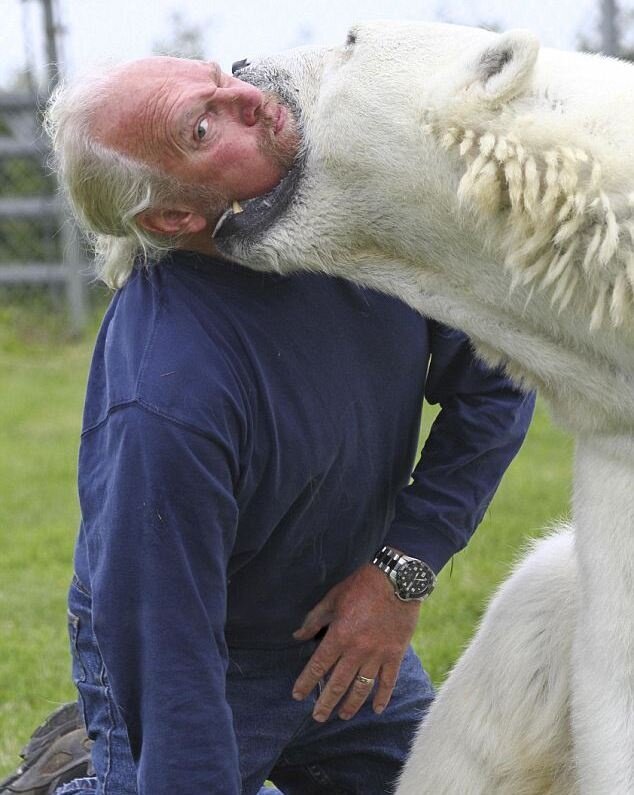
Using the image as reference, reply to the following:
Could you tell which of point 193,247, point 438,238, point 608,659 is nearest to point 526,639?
point 608,659

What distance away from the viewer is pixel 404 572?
271 cm

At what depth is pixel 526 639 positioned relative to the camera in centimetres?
244

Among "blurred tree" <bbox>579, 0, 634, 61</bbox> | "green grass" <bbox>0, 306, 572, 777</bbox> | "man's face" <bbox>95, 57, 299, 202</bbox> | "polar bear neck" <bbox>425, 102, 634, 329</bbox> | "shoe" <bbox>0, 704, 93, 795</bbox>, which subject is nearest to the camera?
"polar bear neck" <bbox>425, 102, 634, 329</bbox>

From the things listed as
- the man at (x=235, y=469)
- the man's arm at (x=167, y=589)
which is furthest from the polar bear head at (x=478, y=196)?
the man's arm at (x=167, y=589)

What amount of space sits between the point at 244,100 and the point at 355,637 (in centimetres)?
107

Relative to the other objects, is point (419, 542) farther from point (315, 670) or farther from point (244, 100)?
point (244, 100)

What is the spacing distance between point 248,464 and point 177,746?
49 cm

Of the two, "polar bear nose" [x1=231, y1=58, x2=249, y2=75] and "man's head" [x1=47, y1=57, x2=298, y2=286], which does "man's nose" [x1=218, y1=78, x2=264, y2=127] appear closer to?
"man's head" [x1=47, y1=57, x2=298, y2=286]

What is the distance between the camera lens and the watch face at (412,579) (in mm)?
2711

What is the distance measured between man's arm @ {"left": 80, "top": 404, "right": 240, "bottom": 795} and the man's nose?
54cm

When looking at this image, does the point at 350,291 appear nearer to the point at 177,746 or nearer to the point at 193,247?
the point at 193,247

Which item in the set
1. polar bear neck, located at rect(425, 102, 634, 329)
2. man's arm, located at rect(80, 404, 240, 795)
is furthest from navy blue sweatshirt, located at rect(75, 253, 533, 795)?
polar bear neck, located at rect(425, 102, 634, 329)

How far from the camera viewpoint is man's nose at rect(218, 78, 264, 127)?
2.35 metres

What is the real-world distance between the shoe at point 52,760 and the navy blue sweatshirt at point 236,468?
63cm
